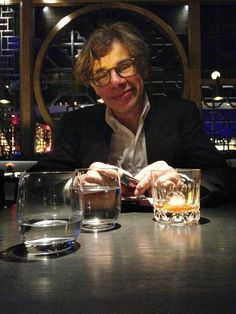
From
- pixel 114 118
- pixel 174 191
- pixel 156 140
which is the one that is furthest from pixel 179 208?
pixel 114 118

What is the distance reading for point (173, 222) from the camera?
2.89ft

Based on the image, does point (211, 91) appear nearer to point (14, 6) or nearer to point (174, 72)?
point (174, 72)

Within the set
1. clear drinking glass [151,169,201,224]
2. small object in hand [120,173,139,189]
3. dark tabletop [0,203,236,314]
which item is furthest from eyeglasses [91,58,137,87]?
dark tabletop [0,203,236,314]

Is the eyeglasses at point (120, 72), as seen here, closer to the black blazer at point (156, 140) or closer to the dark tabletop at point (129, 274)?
the black blazer at point (156, 140)

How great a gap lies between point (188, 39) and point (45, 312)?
3.19 metres

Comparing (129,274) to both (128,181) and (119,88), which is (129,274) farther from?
(119,88)

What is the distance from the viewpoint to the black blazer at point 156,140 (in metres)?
1.57

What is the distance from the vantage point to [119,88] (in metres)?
1.68

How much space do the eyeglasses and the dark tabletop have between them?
1003 mm

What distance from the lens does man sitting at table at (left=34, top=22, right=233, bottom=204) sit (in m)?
1.60

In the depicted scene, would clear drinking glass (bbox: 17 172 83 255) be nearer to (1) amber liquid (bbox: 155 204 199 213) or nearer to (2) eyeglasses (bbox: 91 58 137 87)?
(1) amber liquid (bbox: 155 204 199 213)

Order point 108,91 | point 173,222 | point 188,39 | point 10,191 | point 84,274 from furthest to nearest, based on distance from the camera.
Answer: point 188,39 < point 10,191 < point 108,91 < point 173,222 < point 84,274

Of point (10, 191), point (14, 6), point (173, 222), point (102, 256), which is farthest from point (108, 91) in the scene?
point (14, 6)

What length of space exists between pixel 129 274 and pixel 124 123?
4.06ft
